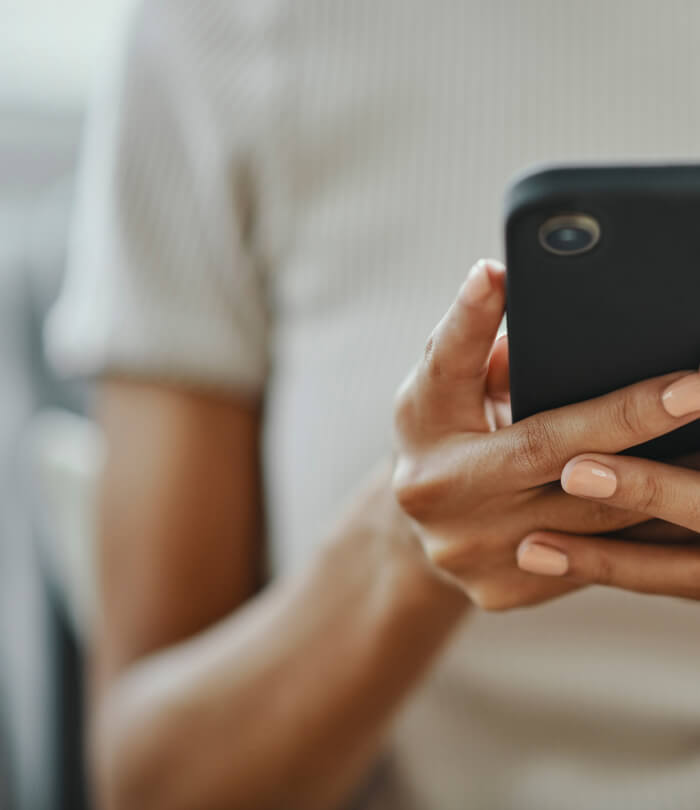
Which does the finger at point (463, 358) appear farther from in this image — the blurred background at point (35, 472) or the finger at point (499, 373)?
the blurred background at point (35, 472)

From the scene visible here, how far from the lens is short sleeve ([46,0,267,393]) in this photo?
40 cm

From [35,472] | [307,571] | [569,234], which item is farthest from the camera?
[35,472]

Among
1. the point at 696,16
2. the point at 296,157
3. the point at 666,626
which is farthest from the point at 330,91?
the point at 666,626

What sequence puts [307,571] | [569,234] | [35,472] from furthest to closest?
[35,472], [307,571], [569,234]

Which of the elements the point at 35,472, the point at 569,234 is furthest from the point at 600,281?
the point at 35,472

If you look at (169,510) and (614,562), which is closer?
(614,562)

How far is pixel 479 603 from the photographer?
9.8 inches

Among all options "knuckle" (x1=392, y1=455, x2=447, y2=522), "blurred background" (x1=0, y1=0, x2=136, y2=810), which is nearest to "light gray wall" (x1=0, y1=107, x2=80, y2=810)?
"blurred background" (x1=0, y1=0, x2=136, y2=810)

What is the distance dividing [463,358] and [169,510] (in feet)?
0.87

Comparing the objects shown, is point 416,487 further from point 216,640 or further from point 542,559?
point 216,640

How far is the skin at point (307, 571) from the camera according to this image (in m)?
0.20

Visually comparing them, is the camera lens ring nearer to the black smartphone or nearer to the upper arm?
the black smartphone

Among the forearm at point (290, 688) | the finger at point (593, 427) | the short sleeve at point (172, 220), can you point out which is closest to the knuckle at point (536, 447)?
the finger at point (593, 427)

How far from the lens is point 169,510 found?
419 millimetres
